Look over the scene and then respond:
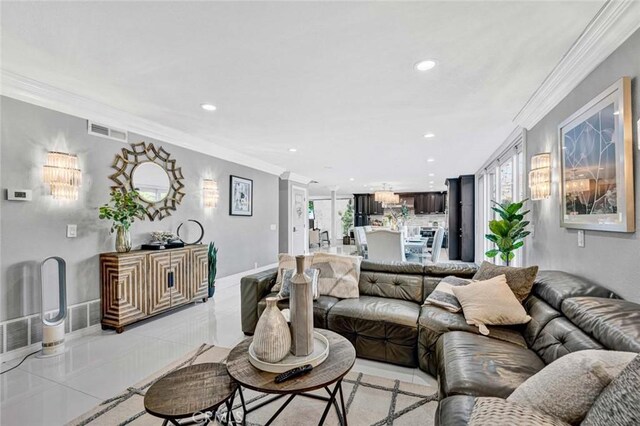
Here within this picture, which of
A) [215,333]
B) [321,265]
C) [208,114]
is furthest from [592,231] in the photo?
[208,114]

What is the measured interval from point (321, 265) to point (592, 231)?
2.28 m

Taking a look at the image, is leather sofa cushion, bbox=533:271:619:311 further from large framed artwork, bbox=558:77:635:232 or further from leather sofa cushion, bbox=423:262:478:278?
leather sofa cushion, bbox=423:262:478:278

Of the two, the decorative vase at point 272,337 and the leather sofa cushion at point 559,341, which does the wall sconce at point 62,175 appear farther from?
the leather sofa cushion at point 559,341

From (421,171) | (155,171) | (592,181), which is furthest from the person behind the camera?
(421,171)

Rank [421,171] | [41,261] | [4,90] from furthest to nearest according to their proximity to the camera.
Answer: [421,171]
[41,261]
[4,90]

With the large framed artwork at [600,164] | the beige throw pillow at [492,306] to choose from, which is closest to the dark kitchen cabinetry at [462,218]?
the large framed artwork at [600,164]

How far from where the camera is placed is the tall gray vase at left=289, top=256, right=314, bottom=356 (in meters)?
1.53

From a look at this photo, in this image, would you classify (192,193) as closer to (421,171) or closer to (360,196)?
(421,171)

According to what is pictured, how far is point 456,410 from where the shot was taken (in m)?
1.23

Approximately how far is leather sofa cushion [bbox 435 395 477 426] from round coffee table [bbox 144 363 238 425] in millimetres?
966

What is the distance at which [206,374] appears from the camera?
1.54m

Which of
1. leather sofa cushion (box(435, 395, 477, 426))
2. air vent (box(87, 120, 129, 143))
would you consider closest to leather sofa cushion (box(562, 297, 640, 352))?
leather sofa cushion (box(435, 395, 477, 426))

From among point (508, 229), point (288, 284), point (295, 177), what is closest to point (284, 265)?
point (288, 284)

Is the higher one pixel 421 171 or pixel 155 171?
pixel 421 171
